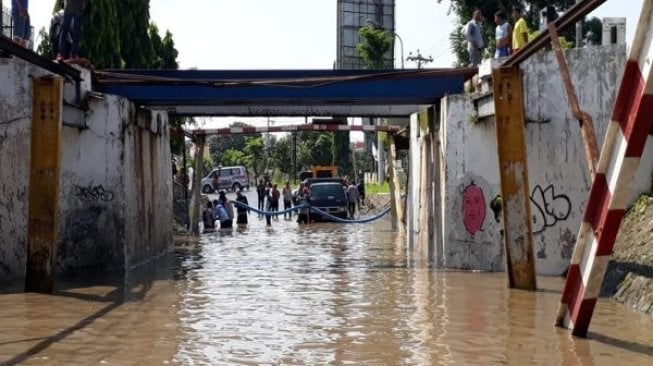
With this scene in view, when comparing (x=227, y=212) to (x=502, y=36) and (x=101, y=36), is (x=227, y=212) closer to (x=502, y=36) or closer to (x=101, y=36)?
(x=101, y=36)

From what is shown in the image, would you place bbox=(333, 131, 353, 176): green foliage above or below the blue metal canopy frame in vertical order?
above

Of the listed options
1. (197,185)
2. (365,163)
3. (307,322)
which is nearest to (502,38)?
(307,322)

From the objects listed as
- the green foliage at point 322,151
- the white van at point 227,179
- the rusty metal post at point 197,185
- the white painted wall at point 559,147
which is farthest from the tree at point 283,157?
the white painted wall at point 559,147

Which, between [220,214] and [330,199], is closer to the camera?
[220,214]

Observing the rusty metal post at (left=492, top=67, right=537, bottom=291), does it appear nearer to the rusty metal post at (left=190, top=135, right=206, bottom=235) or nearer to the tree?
the rusty metal post at (left=190, top=135, right=206, bottom=235)

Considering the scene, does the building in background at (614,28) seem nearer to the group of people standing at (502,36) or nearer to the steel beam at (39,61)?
the group of people standing at (502,36)

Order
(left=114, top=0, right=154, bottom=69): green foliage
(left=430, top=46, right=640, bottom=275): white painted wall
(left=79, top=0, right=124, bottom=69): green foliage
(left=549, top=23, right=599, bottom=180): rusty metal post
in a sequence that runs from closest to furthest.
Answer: (left=549, top=23, right=599, bottom=180): rusty metal post → (left=430, top=46, right=640, bottom=275): white painted wall → (left=79, top=0, right=124, bottom=69): green foliage → (left=114, top=0, right=154, bottom=69): green foliage

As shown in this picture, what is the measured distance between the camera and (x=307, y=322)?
12062mm

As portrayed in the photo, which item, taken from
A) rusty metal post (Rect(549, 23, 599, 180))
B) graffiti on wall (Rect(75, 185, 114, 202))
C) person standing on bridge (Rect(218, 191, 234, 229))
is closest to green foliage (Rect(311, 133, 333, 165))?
person standing on bridge (Rect(218, 191, 234, 229))

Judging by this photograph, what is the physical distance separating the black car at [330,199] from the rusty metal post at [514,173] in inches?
990

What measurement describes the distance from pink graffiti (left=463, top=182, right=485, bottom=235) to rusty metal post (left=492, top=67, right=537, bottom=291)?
310 cm

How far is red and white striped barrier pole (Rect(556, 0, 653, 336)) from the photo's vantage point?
29.7 feet

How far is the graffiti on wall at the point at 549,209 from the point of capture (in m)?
16.6

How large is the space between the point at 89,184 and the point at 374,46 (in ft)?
124
